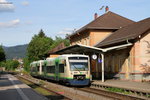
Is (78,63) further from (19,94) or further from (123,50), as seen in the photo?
(19,94)

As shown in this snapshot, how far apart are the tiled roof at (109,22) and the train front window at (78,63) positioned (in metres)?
17.3

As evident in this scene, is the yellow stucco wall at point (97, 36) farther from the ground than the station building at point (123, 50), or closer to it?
farther from the ground

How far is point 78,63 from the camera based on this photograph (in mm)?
25797

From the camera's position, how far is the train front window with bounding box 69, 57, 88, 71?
25469 mm

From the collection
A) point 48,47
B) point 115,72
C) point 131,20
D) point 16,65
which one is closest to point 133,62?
point 115,72

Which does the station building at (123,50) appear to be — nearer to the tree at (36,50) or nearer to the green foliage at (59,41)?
the tree at (36,50)

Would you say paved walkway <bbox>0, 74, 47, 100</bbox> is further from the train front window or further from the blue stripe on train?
the train front window

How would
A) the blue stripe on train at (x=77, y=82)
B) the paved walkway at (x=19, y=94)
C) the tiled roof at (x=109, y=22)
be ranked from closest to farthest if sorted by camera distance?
the paved walkway at (x=19, y=94)
the blue stripe on train at (x=77, y=82)
the tiled roof at (x=109, y=22)

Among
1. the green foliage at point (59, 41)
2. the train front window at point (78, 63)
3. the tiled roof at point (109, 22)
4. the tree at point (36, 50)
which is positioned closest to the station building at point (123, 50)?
the tiled roof at point (109, 22)

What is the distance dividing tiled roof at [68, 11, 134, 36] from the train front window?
1729cm

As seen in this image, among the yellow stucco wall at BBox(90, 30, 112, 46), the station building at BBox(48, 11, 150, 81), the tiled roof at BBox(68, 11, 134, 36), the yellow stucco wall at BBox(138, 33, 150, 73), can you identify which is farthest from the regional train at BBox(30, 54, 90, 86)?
the tiled roof at BBox(68, 11, 134, 36)

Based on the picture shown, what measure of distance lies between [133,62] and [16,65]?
157 m

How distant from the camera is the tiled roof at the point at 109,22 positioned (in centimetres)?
4375

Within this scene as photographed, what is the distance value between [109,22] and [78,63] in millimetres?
20847
